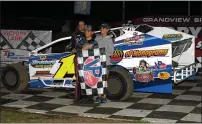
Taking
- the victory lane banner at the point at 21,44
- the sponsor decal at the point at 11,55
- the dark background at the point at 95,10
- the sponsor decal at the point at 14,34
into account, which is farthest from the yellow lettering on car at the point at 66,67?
the dark background at the point at 95,10

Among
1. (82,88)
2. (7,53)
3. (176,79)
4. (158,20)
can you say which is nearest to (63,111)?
(82,88)

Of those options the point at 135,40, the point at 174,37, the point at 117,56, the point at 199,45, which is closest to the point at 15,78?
the point at 117,56

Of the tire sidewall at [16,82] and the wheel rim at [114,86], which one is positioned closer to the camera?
the wheel rim at [114,86]

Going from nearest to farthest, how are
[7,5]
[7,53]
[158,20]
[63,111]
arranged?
[63,111] → [7,53] → [158,20] → [7,5]

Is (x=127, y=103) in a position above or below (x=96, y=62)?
below

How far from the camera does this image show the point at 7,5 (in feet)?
106

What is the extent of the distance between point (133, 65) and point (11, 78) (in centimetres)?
315

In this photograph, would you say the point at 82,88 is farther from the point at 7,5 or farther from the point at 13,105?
the point at 7,5

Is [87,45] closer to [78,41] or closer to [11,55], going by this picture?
[78,41]

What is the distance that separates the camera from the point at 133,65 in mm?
7926

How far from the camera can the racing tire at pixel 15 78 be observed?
8930mm

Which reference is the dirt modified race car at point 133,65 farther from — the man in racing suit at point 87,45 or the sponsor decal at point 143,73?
the man in racing suit at point 87,45

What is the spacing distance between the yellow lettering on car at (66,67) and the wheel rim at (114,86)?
0.87 meters

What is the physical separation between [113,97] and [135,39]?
4.30ft
